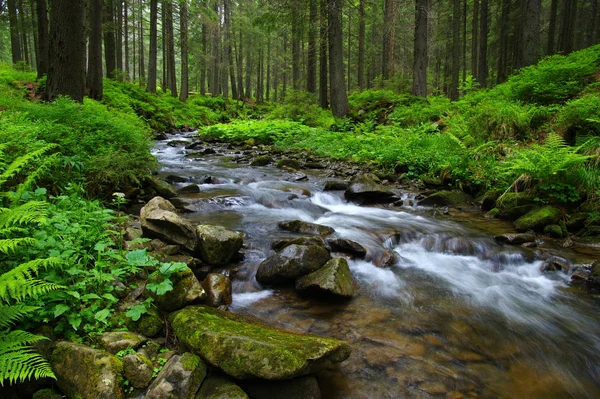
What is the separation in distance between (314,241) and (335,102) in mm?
12819

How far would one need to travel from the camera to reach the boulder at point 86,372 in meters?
2.51

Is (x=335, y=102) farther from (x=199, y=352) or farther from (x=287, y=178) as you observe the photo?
(x=199, y=352)

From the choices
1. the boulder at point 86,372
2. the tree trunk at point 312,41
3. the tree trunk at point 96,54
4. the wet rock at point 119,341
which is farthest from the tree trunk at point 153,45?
the boulder at point 86,372

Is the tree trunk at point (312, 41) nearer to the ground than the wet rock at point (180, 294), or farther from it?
farther from it

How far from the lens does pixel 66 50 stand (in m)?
9.12

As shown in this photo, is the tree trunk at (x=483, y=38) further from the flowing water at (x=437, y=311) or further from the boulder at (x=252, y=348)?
the boulder at (x=252, y=348)

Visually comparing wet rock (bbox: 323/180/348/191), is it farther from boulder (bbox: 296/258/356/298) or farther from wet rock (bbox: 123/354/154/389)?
wet rock (bbox: 123/354/154/389)

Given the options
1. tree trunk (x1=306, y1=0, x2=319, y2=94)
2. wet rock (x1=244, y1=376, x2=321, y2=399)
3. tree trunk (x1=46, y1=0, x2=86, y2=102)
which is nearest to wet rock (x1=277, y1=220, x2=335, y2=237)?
wet rock (x1=244, y1=376, x2=321, y2=399)

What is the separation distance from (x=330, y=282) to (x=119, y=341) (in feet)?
7.51

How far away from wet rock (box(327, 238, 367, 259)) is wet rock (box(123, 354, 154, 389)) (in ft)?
11.5

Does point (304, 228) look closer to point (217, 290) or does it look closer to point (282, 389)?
point (217, 290)

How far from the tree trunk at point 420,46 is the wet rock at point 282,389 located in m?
16.1

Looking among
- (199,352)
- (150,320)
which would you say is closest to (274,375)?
(199,352)

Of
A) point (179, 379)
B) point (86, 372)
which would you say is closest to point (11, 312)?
point (86, 372)
